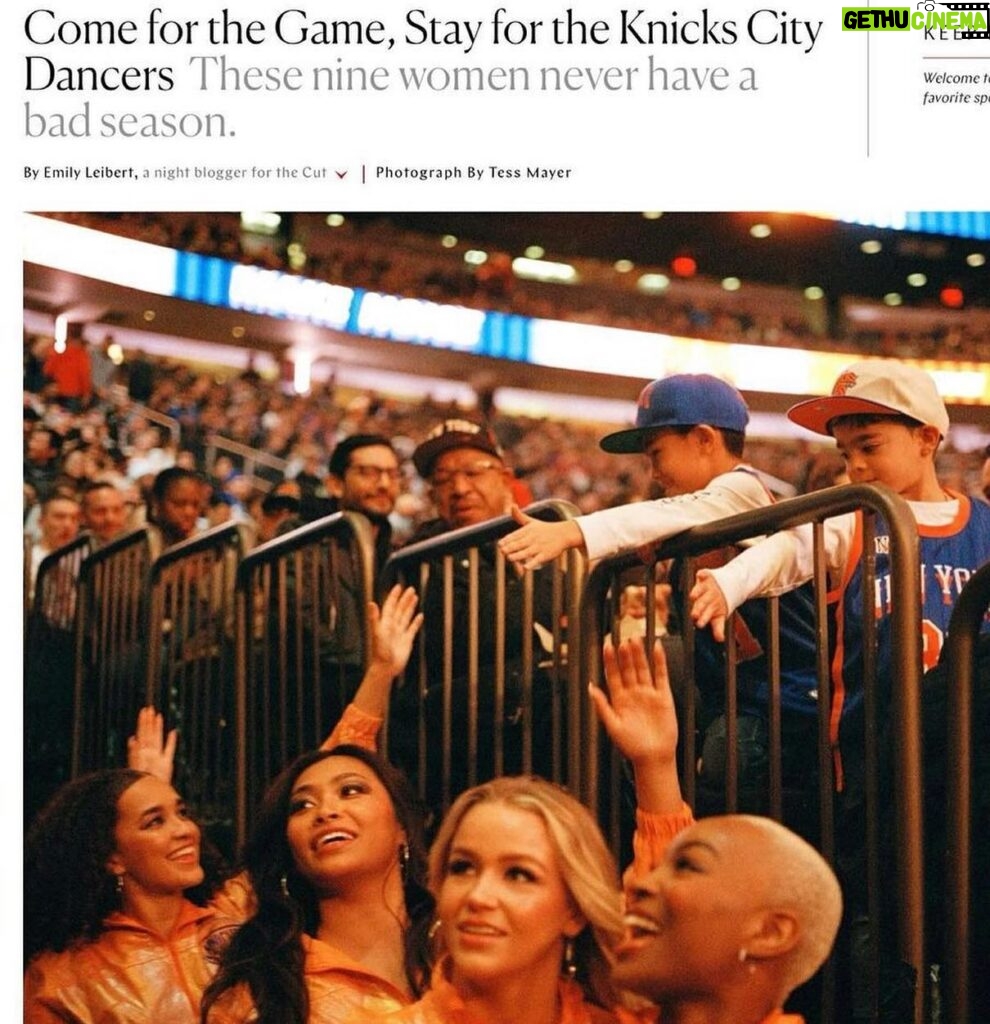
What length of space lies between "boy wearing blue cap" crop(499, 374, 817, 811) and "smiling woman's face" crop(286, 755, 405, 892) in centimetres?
34

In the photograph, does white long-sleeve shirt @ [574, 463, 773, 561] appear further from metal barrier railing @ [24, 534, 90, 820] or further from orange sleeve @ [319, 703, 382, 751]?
metal barrier railing @ [24, 534, 90, 820]

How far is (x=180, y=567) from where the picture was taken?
2.83m

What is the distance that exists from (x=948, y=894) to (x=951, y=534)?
417 mm

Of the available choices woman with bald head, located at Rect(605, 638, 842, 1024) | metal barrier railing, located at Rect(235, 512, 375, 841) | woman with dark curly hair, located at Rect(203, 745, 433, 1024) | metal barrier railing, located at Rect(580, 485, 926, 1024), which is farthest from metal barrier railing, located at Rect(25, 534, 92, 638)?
woman with bald head, located at Rect(605, 638, 842, 1024)

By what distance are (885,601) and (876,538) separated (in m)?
0.07

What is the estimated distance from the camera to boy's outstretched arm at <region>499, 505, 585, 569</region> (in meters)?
1.80

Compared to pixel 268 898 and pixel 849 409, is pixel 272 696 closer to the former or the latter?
pixel 268 898

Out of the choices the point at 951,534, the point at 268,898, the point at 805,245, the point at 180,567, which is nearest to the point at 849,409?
the point at 951,534

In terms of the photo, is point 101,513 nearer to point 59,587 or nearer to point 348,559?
point 59,587

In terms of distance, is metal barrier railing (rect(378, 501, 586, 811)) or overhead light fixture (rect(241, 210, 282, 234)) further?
overhead light fixture (rect(241, 210, 282, 234))

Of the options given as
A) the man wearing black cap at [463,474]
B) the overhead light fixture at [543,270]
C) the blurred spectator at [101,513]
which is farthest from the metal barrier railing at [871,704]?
the overhead light fixture at [543,270]

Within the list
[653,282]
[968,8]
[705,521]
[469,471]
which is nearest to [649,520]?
[705,521]

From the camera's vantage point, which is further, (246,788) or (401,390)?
(401,390)

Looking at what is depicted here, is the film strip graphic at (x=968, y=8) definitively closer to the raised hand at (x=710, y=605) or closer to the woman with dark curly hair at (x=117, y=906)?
the raised hand at (x=710, y=605)
